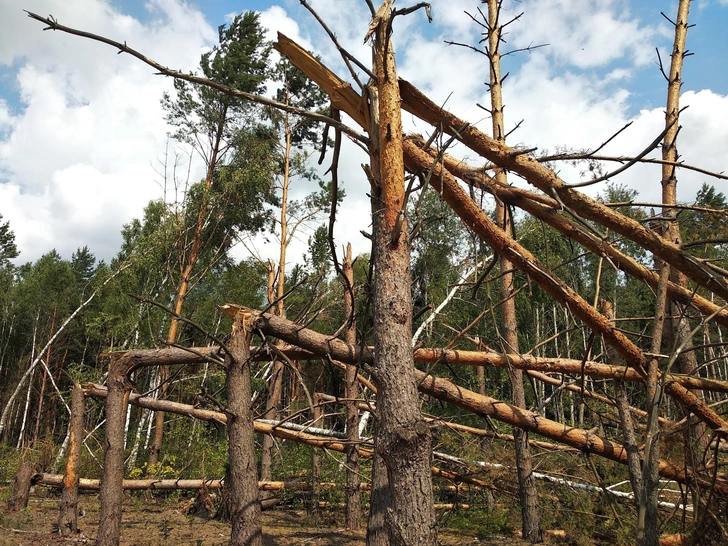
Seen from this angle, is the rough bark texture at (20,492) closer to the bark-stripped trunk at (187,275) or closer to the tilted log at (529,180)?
the bark-stripped trunk at (187,275)

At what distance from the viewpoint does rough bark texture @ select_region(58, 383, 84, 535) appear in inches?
288

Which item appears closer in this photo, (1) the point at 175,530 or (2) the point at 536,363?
(2) the point at 536,363

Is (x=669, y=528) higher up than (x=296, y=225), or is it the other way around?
(x=296, y=225)

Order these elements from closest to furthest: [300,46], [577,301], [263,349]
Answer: [300,46], [577,301], [263,349]

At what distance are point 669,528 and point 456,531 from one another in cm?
386

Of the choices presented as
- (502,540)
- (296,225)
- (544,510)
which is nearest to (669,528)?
(544,510)

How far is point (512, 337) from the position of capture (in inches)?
311

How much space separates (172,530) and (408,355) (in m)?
8.25

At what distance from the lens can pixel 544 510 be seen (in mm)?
7512

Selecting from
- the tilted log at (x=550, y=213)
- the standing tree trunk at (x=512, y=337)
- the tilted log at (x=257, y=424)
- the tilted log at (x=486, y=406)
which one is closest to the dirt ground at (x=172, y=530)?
the standing tree trunk at (x=512, y=337)

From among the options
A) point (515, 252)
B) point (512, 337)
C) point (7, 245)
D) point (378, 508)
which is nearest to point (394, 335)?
point (515, 252)

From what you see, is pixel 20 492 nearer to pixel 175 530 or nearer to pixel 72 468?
pixel 175 530

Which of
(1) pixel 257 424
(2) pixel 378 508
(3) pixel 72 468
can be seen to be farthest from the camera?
(3) pixel 72 468

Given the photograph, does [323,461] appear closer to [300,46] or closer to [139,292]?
[300,46]
